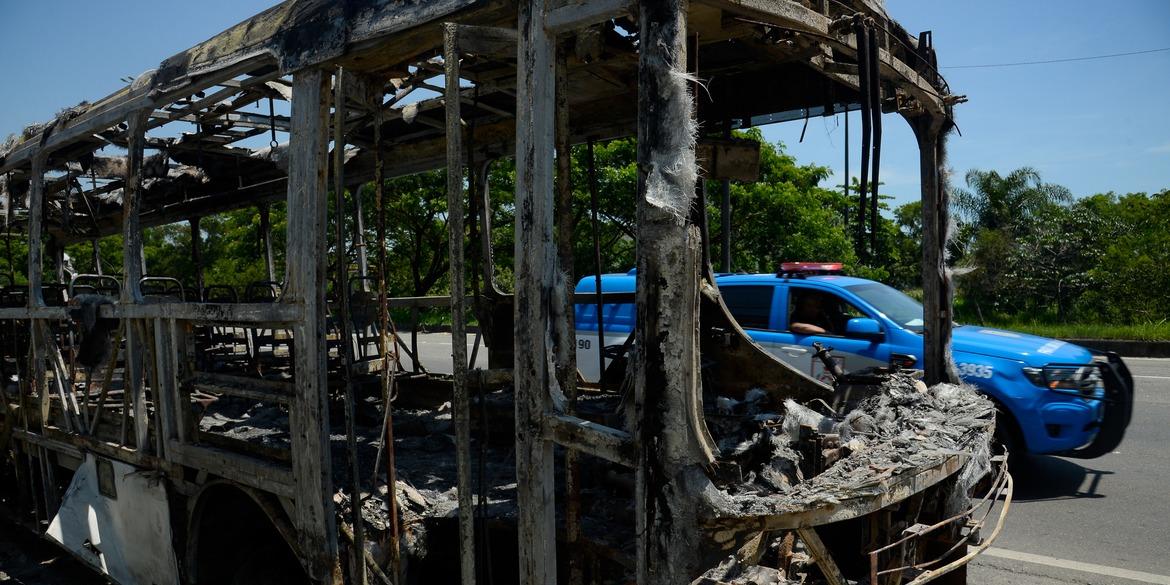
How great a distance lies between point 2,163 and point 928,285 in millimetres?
6421

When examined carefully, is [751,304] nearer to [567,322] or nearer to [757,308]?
[757,308]

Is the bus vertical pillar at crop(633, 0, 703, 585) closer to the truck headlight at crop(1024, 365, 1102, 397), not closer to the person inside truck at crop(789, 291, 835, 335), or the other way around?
the truck headlight at crop(1024, 365, 1102, 397)

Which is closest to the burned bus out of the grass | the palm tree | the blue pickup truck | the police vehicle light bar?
the blue pickup truck

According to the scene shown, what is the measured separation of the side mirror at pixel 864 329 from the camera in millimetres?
6707

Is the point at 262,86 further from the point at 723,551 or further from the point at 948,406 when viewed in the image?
the point at 948,406

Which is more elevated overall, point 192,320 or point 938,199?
point 938,199

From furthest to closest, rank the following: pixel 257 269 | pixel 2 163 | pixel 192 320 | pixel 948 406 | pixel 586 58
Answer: pixel 257 269
pixel 2 163
pixel 192 320
pixel 948 406
pixel 586 58

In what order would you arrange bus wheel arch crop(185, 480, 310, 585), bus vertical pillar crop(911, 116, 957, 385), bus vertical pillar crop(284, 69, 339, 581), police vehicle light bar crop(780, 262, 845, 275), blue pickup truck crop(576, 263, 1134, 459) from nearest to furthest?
1. bus vertical pillar crop(284, 69, 339, 581)
2. bus wheel arch crop(185, 480, 310, 585)
3. bus vertical pillar crop(911, 116, 957, 385)
4. blue pickup truck crop(576, 263, 1134, 459)
5. police vehicle light bar crop(780, 262, 845, 275)

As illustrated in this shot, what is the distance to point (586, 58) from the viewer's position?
2.61m

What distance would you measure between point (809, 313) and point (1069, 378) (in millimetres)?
2181

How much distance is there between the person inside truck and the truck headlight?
1.74 meters

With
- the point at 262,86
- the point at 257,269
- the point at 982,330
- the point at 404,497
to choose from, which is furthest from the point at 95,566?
the point at 257,269

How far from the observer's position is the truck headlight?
5.98 m

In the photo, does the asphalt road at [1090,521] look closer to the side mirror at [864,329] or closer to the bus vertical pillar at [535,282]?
the side mirror at [864,329]
